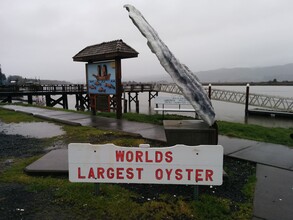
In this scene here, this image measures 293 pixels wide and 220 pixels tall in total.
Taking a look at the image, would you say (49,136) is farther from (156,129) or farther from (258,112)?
(258,112)

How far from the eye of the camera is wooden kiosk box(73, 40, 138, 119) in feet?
34.9

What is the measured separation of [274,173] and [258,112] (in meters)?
22.4

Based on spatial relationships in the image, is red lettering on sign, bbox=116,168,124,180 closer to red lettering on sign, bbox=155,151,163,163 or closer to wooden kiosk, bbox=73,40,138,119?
red lettering on sign, bbox=155,151,163,163

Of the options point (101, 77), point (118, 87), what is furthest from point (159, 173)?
point (101, 77)

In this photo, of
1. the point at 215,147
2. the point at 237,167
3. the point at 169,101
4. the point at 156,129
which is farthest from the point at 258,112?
the point at 215,147

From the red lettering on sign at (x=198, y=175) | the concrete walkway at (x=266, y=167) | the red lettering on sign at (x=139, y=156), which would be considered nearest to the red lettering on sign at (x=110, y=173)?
the red lettering on sign at (x=139, y=156)

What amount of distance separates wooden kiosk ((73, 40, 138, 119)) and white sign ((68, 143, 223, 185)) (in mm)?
7519

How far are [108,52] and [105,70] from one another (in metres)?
1.02

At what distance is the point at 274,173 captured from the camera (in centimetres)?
441

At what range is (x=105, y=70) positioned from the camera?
11.3 metres

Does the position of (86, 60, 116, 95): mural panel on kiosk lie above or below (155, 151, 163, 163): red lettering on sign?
above

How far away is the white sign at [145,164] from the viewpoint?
326cm

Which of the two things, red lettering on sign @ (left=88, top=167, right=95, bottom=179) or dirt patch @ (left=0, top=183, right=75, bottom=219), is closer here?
dirt patch @ (left=0, top=183, right=75, bottom=219)

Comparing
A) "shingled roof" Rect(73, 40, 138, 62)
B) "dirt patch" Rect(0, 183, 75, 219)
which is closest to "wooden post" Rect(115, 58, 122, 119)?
"shingled roof" Rect(73, 40, 138, 62)
